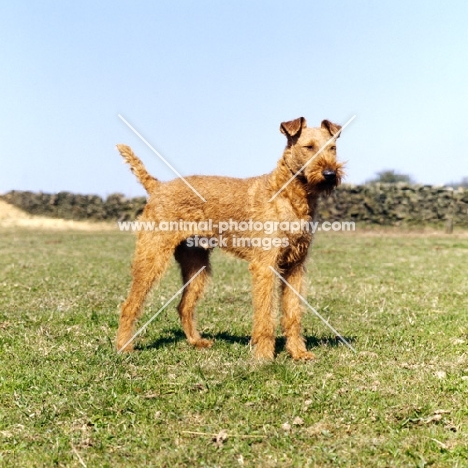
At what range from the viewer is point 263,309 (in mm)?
5293

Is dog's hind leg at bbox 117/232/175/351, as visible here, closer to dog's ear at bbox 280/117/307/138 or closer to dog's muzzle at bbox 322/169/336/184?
dog's ear at bbox 280/117/307/138

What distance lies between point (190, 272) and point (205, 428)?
2.58 metres

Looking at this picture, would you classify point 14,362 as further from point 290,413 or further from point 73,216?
point 73,216

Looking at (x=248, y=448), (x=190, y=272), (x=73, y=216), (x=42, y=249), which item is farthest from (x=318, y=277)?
(x=73, y=216)

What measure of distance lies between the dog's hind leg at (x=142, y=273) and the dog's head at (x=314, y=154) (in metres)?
1.56

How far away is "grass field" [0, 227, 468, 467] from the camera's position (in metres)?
3.59

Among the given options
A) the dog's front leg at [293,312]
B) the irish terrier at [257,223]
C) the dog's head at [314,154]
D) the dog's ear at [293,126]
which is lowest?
the dog's front leg at [293,312]

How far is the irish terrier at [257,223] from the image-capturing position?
5.26 meters

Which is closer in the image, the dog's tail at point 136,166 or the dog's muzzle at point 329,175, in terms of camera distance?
the dog's muzzle at point 329,175

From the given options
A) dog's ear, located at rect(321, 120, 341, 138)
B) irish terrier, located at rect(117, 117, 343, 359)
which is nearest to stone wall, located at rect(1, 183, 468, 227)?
irish terrier, located at rect(117, 117, 343, 359)

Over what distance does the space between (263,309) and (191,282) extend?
1288 mm

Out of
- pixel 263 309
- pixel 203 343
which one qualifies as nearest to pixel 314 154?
pixel 263 309

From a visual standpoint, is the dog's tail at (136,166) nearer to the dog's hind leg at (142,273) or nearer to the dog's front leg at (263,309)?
→ the dog's hind leg at (142,273)

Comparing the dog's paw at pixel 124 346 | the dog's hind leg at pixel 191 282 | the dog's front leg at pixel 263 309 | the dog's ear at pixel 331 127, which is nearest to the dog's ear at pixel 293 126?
the dog's ear at pixel 331 127
